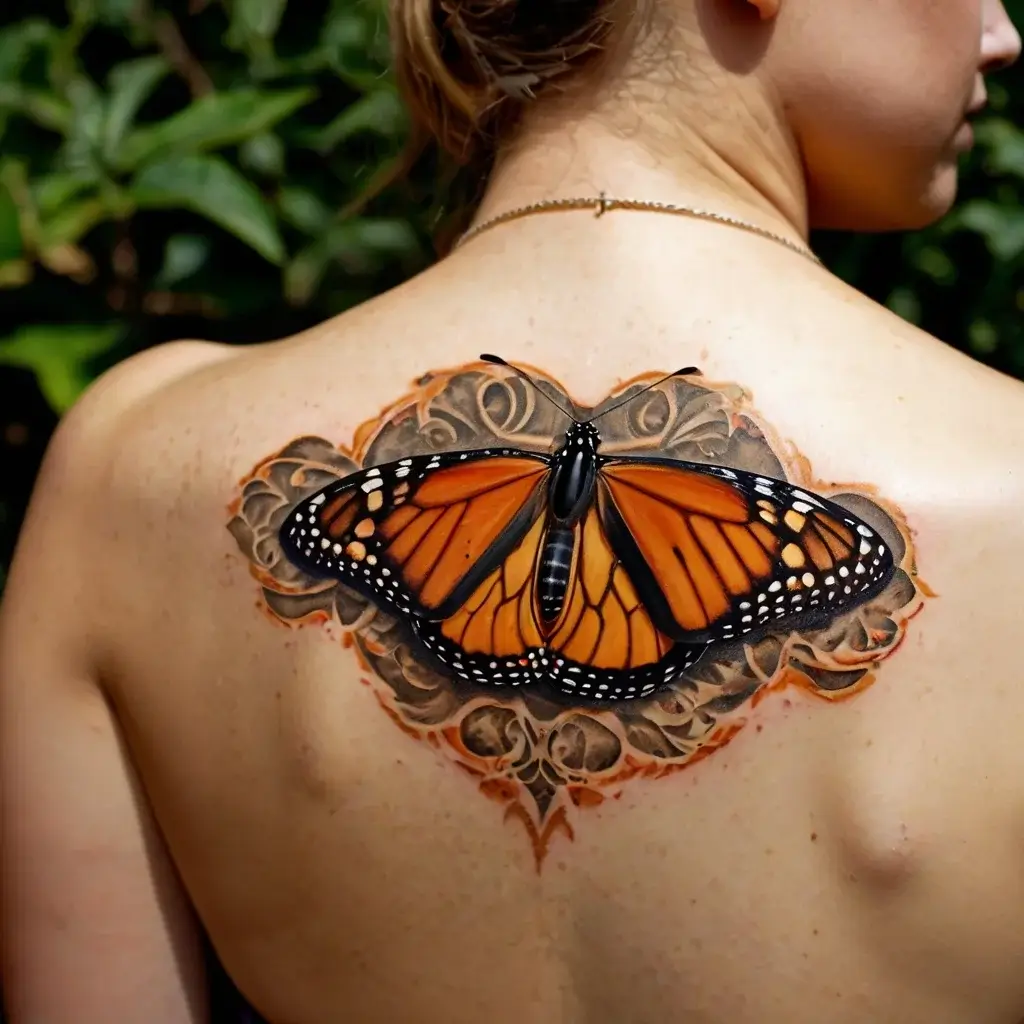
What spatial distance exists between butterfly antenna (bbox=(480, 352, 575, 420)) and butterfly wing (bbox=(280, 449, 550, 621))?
0.18 ft

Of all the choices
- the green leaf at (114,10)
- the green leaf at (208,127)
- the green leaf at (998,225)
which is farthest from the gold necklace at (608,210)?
the green leaf at (114,10)

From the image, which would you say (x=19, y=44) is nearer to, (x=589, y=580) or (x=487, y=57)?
(x=487, y=57)

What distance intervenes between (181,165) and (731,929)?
1433 mm

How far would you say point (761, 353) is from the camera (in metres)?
1.07

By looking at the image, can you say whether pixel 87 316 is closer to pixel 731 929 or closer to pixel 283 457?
pixel 283 457

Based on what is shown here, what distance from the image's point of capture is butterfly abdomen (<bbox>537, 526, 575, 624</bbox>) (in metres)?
1.01

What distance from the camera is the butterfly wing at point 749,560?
0.99 meters

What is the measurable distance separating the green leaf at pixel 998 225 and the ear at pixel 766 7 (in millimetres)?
879

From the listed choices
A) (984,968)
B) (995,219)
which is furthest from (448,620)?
(995,219)

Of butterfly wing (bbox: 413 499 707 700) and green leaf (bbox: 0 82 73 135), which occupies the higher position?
butterfly wing (bbox: 413 499 707 700)

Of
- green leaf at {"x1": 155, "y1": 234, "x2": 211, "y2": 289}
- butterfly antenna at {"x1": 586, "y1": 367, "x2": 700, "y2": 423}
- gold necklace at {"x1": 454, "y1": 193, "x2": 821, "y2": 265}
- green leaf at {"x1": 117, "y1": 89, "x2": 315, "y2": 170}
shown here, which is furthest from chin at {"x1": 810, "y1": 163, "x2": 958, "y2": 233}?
green leaf at {"x1": 155, "y1": 234, "x2": 211, "y2": 289}

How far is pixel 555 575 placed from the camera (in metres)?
1.01

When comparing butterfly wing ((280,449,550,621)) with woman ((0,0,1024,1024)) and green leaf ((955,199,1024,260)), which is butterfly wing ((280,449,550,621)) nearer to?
woman ((0,0,1024,1024))

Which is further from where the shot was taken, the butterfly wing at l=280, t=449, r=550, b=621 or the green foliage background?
the green foliage background
